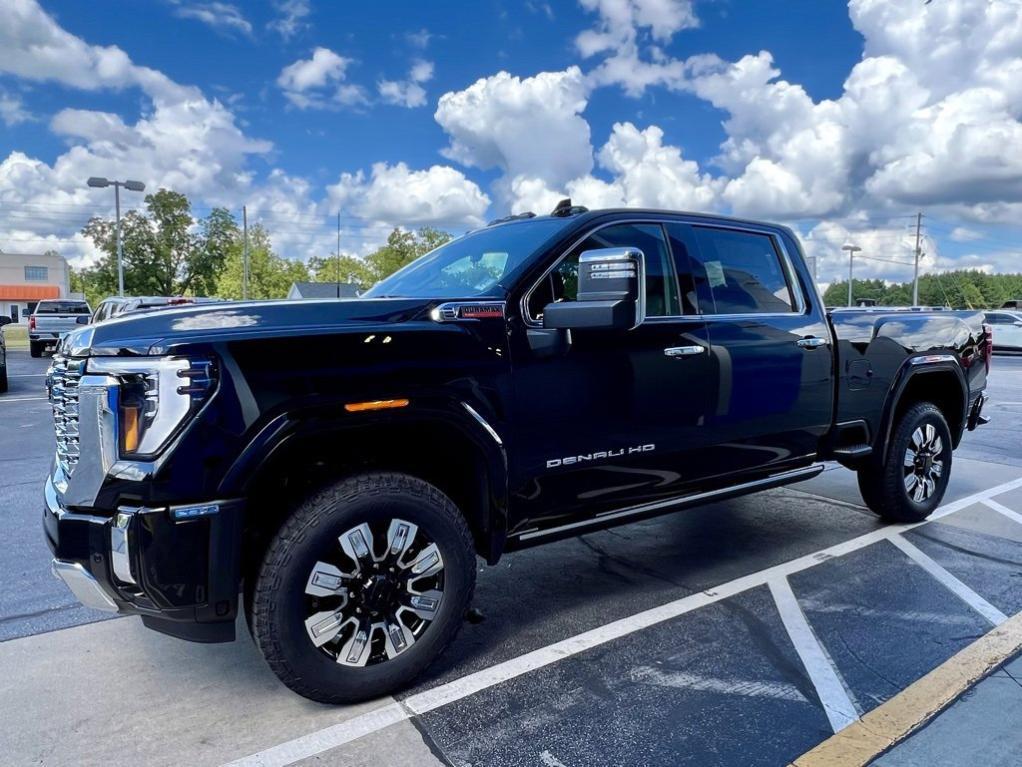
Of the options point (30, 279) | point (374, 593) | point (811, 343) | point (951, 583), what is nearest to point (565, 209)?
point (811, 343)

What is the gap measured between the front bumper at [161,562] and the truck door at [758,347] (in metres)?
2.45

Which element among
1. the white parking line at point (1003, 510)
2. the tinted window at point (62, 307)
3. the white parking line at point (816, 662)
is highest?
the tinted window at point (62, 307)

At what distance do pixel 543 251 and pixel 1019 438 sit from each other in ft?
26.7

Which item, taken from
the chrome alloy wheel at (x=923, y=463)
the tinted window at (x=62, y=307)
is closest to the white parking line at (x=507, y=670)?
the chrome alloy wheel at (x=923, y=463)

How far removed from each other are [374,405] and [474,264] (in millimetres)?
1306

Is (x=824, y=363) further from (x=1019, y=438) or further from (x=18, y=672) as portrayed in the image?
(x=1019, y=438)

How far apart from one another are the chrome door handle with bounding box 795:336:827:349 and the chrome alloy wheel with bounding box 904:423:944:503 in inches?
47.8

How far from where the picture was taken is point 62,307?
2469cm

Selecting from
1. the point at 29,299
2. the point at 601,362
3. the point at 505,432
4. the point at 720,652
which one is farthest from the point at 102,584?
the point at 29,299

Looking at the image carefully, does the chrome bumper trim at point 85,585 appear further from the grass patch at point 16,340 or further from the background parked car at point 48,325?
the background parked car at point 48,325

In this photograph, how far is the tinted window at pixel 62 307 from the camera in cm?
2381

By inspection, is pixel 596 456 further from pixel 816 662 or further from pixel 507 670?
pixel 816 662

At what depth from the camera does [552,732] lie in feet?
8.85

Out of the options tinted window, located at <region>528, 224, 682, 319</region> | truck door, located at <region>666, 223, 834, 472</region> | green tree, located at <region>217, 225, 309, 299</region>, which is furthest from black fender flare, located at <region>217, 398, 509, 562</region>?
green tree, located at <region>217, 225, 309, 299</region>
